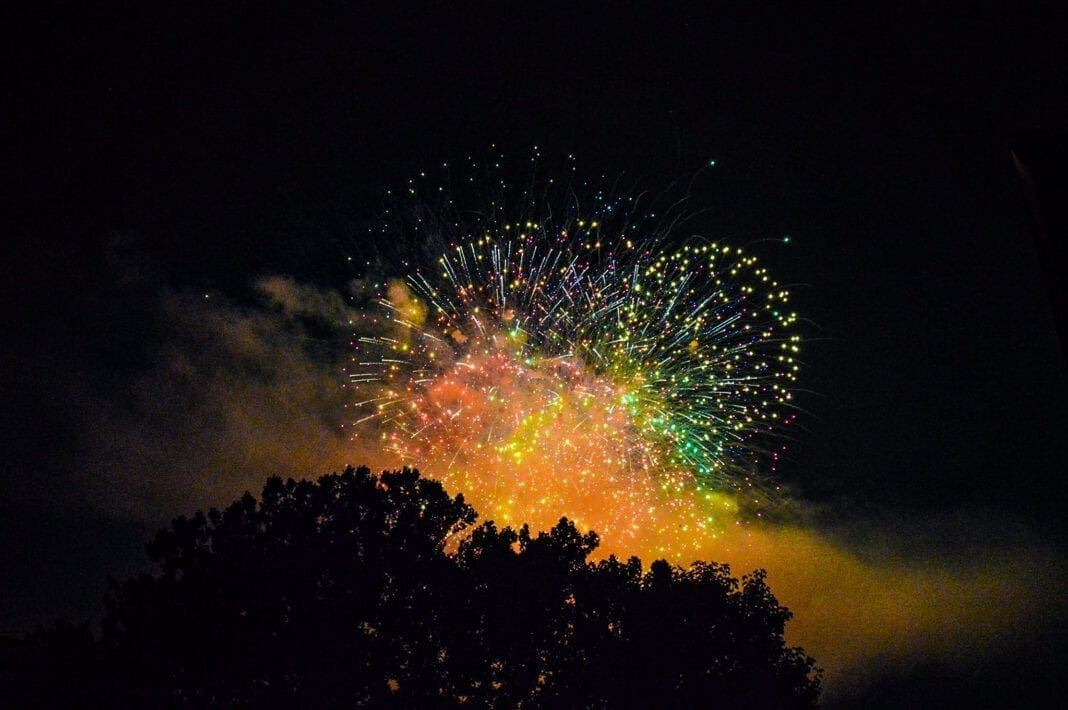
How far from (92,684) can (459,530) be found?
7.93m

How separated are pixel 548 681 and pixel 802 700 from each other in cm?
684

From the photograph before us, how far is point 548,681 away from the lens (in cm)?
1531

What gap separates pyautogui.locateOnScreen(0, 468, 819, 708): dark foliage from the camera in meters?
13.7

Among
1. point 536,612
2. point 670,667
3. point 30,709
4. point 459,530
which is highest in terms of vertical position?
point 459,530

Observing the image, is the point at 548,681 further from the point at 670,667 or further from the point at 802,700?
the point at 802,700

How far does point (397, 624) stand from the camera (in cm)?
1494

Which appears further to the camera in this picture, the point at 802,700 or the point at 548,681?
the point at 802,700

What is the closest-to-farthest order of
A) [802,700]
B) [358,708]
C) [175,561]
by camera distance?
[358,708], [175,561], [802,700]

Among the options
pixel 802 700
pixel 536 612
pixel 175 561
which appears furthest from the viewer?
pixel 802 700

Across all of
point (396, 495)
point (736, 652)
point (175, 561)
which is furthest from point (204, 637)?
point (736, 652)

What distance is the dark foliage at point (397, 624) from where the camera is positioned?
13688 millimetres

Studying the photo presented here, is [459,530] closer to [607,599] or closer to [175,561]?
[607,599]

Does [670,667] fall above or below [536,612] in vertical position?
below

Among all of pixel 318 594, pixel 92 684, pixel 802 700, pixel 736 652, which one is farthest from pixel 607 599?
pixel 92 684
